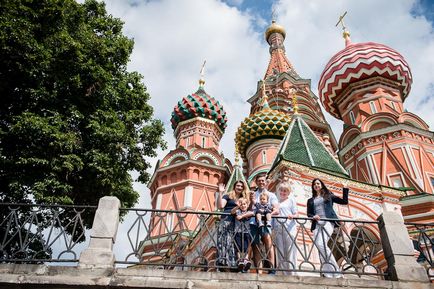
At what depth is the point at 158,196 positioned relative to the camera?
2328 cm

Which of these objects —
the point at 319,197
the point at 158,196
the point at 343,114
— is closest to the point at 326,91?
the point at 343,114

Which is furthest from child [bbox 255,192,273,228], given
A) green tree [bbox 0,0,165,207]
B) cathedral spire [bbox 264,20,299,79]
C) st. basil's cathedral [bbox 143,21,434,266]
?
cathedral spire [bbox 264,20,299,79]

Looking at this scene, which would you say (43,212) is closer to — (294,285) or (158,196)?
(294,285)

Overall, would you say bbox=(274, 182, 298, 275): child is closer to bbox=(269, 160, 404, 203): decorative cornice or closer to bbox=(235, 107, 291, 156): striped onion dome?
bbox=(269, 160, 404, 203): decorative cornice

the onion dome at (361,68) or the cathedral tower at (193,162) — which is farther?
the onion dome at (361,68)

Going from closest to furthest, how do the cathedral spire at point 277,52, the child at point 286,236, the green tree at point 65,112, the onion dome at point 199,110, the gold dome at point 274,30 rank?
the child at point 286,236
the green tree at point 65,112
the onion dome at point 199,110
the cathedral spire at point 277,52
the gold dome at point 274,30

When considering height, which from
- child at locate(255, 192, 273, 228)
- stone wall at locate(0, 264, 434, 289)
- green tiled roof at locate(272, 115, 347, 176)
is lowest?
stone wall at locate(0, 264, 434, 289)

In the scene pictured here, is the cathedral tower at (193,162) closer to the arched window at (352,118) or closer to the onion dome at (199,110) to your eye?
the onion dome at (199,110)

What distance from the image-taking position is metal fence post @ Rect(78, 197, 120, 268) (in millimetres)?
5293

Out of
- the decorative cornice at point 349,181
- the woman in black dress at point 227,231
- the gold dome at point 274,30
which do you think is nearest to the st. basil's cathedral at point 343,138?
the decorative cornice at point 349,181

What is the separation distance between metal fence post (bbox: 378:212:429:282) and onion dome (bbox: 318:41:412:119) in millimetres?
19926

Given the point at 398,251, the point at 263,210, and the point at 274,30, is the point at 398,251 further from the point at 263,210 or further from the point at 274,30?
the point at 274,30

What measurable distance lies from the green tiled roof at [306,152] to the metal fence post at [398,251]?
5.44 m

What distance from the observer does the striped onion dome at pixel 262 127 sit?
21.2 metres
